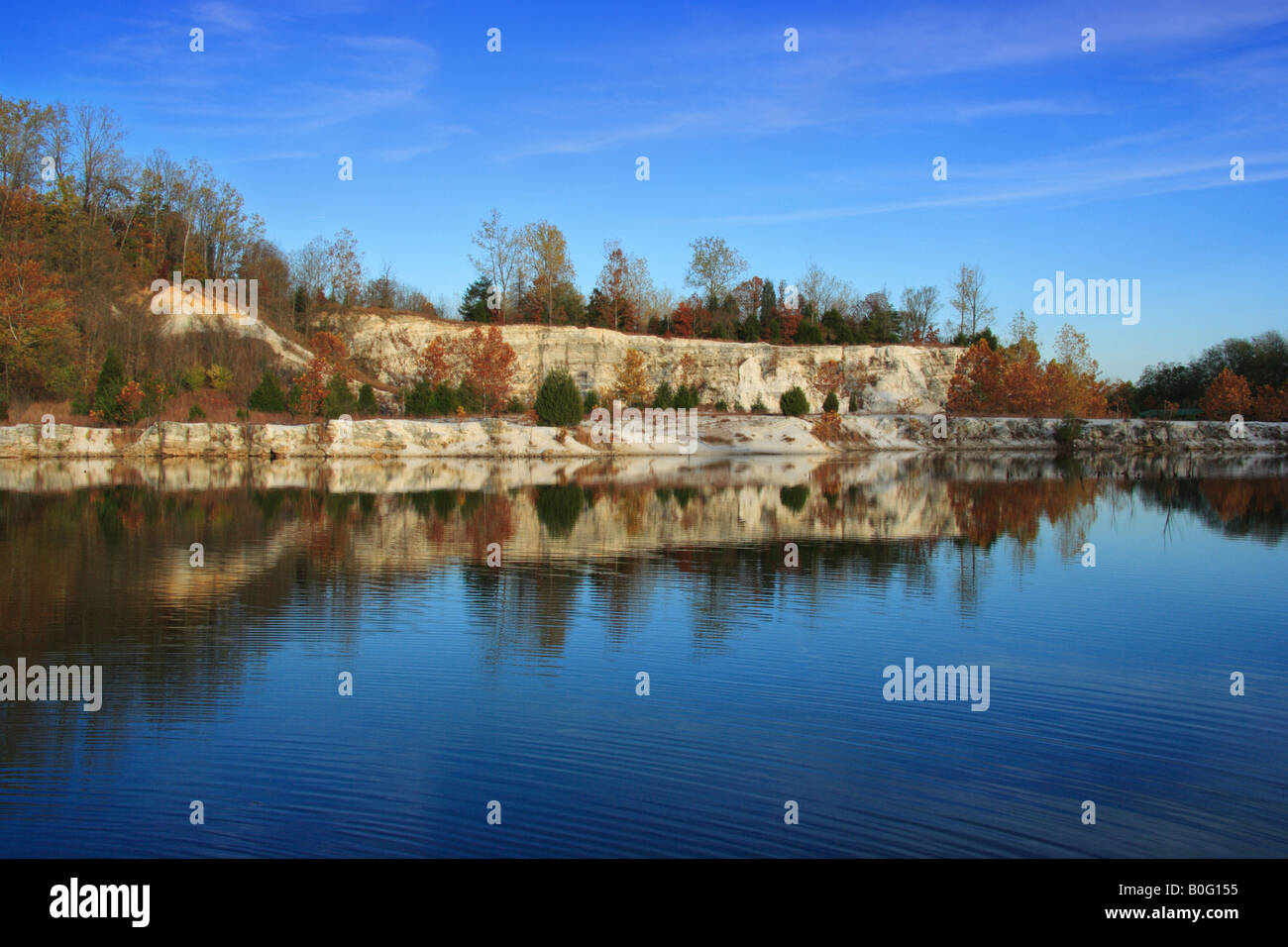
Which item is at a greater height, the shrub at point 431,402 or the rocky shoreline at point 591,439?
the shrub at point 431,402

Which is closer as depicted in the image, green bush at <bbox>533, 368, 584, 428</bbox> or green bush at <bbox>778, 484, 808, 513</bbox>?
green bush at <bbox>778, 484, 808, 513</bbox>

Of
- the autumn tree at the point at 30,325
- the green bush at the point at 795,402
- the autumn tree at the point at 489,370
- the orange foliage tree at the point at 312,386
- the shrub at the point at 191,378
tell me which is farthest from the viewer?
the green bush at the point at 795,402

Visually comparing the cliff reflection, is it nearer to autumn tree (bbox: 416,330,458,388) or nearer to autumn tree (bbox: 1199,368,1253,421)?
autumn tree (bbox: 416,330,458,388)

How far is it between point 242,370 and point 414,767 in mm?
45439

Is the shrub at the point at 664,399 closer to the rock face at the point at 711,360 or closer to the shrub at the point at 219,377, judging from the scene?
the rock face at the point at 711,360

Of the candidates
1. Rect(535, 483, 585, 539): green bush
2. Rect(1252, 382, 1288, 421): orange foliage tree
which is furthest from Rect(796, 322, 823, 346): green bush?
Rect(535, 483, 585, 539): green bush

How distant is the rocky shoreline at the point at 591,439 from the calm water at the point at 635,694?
24918mm

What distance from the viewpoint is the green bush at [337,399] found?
4350cm

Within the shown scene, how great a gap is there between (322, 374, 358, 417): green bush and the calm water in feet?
87.4

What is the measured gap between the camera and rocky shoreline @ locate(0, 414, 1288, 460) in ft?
132

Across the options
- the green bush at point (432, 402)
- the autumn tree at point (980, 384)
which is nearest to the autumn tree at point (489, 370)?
the green bush at point (432, 402)

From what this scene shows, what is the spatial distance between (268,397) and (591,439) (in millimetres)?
14745

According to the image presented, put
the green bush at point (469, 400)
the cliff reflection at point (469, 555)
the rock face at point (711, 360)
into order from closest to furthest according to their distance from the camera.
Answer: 1. the cliff reflection at point (469, 555)
2. the green bush at point (469, 400)
3. the rock face at point (711, 360)

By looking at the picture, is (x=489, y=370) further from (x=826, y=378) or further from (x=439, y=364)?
(x=826, y=378)
